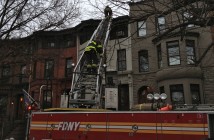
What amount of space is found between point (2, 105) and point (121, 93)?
48.0 ft

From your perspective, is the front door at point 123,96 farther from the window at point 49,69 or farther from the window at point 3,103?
the window at point 3,103

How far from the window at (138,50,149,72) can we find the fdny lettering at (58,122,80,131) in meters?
13.4

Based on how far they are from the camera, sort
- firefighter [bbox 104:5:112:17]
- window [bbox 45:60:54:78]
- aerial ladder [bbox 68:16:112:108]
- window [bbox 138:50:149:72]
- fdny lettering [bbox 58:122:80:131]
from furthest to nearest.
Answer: window [bbox 45:60:54:78] → window [bbox 138:50:149:72] → aerial ladder [bbox 68:16:112:108] → fdny lettering [bbox 58:122:80:131] → firefighter [bbox 104:5:112:17]

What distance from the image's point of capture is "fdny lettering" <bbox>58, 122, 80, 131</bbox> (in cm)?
833

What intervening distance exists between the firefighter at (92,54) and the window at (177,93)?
847 centimetres

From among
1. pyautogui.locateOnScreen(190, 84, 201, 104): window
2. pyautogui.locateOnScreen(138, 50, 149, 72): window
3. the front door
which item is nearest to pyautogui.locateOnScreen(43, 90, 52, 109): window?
the front door

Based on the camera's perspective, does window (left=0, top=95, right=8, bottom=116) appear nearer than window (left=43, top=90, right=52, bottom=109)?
No

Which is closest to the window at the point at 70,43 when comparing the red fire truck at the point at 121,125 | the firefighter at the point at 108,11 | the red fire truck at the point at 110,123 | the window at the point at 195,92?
the window at the point at 195,92

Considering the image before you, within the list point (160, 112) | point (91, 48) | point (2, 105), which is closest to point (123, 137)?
point (160, 112)

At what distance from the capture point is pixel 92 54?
11.4 meters

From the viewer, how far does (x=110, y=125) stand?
770cm

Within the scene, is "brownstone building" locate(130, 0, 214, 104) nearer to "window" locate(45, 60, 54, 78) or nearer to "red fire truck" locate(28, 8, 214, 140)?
"red fire truck" locate(28, 8, 214, 140)

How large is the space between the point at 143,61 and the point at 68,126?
44.9 ft

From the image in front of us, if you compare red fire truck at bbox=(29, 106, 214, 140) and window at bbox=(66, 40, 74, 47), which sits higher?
window at bbox=(66, 40, 74, 47)
